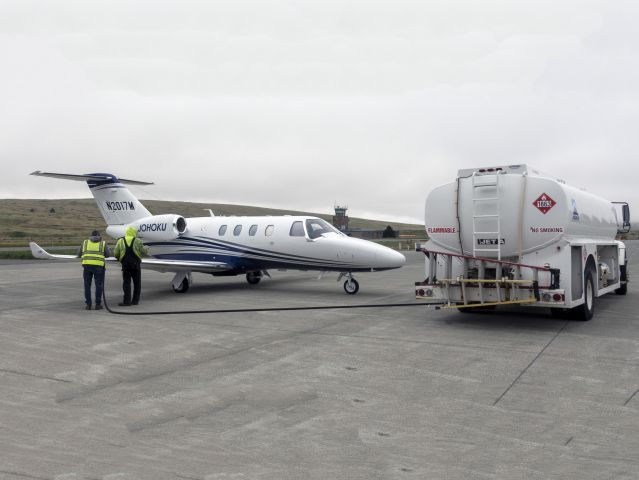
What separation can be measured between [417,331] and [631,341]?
3550 mm

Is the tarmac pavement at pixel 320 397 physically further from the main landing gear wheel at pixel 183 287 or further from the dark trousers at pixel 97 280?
the main landing gear wheel at pixel 183 287

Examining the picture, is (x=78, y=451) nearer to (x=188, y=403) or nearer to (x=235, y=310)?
(x=188, y=403)

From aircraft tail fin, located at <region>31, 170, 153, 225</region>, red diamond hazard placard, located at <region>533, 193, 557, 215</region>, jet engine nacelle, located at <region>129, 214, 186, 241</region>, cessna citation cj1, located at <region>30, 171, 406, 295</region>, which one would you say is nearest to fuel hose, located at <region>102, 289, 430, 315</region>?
cessna citation cj1, located at <region>30, 171, 406, 295</region>

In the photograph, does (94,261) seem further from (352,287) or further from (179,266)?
(352,287)

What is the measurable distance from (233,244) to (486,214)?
9.67 metres

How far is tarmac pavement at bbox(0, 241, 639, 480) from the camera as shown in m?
4.62

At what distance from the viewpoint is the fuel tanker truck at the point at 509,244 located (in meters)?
10.3

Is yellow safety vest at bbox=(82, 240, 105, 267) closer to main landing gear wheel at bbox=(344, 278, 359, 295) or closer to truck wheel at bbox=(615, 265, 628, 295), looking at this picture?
main landing gear wheel at bbox=(344, 278, 359, 295)

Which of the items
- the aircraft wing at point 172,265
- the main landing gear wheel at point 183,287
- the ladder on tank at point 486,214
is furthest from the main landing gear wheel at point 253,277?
the ladder on tank at point 486,214

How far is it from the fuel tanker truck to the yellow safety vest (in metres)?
7.52

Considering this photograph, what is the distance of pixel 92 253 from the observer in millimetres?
13602

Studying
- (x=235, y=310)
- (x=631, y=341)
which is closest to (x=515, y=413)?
(x=631, y=341)

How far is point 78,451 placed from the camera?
15.8ft

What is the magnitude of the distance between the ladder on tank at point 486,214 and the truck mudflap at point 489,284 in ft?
1.02
